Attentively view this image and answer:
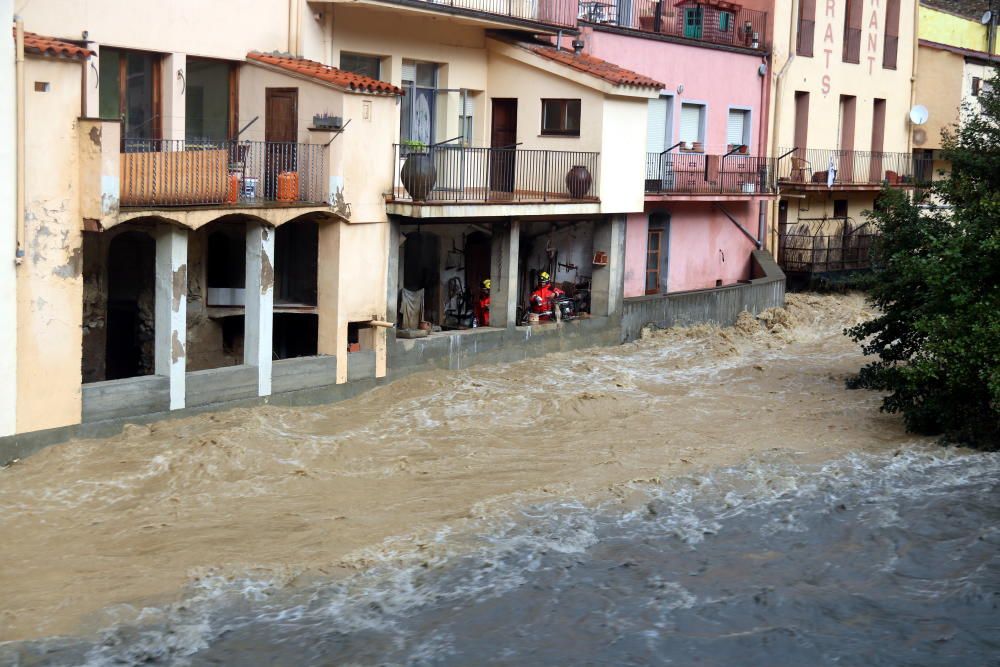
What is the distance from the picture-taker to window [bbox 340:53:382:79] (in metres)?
23.8

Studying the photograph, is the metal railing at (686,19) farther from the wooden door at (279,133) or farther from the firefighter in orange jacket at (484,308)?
the wooden door at (279,133)

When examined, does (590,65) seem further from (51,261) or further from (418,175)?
(51,261)

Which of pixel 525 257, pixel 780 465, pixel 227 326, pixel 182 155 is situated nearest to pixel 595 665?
pixel 780 465

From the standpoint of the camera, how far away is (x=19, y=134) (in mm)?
16312

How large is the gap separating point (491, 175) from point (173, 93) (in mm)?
7201

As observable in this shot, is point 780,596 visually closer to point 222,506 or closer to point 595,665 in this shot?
point 595,665

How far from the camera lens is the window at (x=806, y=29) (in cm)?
3459

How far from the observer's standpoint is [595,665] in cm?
1181

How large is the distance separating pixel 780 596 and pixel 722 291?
54.8 ft

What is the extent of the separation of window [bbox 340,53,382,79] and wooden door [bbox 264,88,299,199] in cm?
258

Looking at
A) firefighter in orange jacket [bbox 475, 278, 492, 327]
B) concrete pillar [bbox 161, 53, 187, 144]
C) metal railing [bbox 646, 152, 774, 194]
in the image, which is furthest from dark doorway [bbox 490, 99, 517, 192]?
concrete pillar [bbox 161, 53, 187, 144]

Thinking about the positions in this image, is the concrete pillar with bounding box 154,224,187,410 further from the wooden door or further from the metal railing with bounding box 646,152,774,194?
the metal railing with bounding box 646,152,774,194

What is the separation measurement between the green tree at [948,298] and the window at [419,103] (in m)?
8.83

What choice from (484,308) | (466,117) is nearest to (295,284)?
(484,308)
